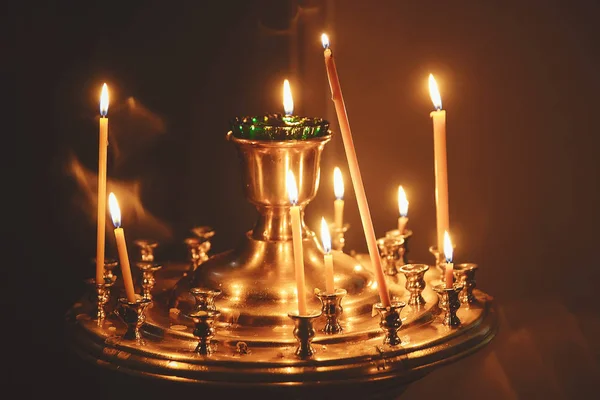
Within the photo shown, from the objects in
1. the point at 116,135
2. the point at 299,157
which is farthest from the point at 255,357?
the point at 116,135

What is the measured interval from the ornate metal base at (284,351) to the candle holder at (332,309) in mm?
11

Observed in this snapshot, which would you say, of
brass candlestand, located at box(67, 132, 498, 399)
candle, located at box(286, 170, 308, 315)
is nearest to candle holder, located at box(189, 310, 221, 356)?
brass candlestand, located at box(67, 132, 498, 399)

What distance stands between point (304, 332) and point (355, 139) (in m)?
0.69

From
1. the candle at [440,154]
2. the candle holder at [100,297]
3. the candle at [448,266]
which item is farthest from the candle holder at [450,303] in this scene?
the candle holder at [100,297]

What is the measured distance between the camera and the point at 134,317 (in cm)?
125

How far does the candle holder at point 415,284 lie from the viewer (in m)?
1.34

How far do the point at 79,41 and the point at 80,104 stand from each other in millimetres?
99

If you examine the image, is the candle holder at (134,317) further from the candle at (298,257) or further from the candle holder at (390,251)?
the candle holder at (390,251)

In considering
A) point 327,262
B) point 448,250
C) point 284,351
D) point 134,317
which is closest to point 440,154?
point 448,250

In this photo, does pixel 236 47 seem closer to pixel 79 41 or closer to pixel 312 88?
pixel 312 88

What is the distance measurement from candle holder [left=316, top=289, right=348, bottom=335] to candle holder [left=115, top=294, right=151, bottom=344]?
0.21 metres

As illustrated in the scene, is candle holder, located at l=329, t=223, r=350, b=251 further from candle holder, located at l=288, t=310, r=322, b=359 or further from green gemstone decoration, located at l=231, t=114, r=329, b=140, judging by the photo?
candle holder, located at l=288, t=310, r=322, b=359

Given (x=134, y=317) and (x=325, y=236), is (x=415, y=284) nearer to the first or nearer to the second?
(x=325, y=236)

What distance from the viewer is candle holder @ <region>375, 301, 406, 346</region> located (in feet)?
3.95
